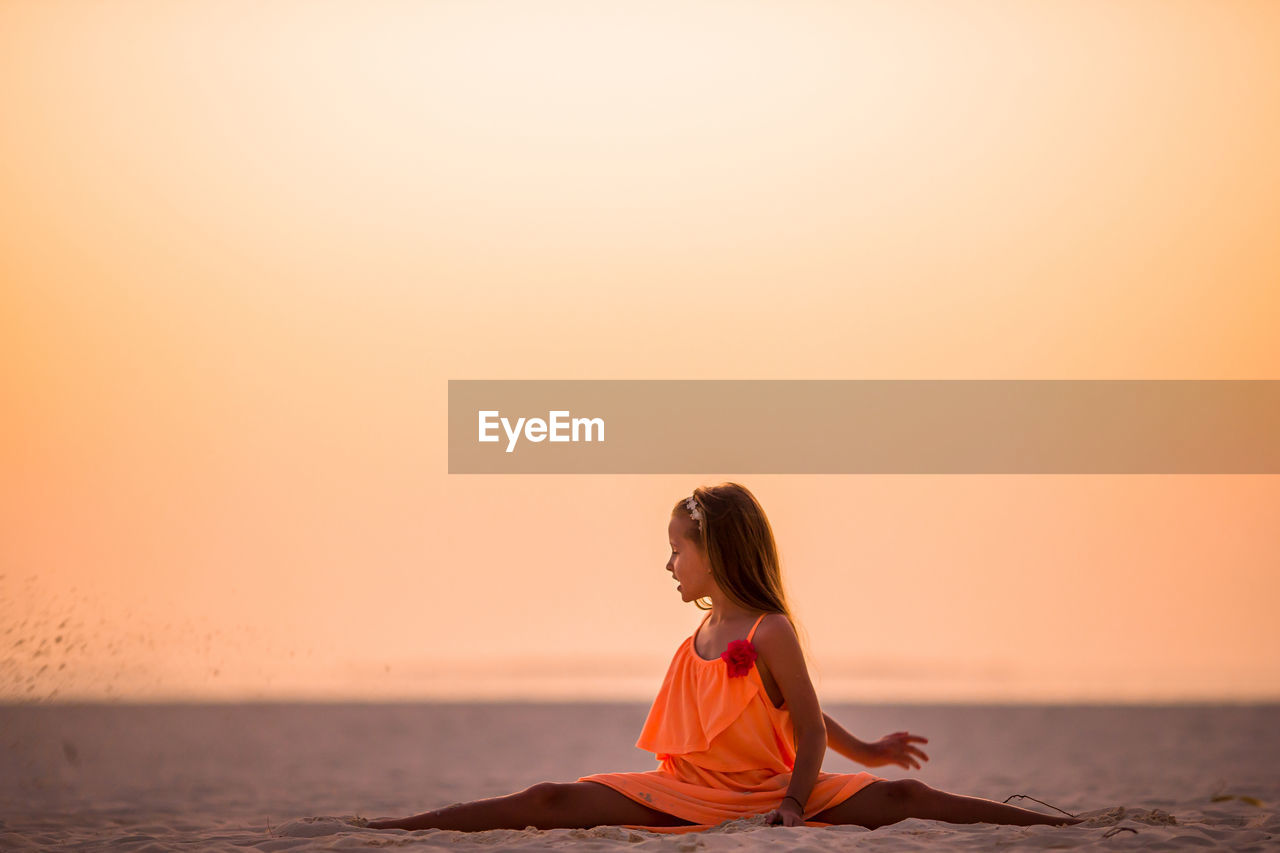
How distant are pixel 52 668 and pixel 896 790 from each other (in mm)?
13199

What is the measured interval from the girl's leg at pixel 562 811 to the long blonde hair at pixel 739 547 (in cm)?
66

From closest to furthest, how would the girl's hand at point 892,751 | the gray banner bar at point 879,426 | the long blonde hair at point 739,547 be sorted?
the long blonde hair at point 739,547, the girl's hand at point 892,751, the gray banner bar at point 879,426

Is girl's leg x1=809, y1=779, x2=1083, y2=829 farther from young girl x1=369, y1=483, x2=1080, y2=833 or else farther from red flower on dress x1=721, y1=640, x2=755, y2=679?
red flower on dress x1=721, y1=640, x2=755, y2=679

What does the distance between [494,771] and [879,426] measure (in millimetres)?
21216

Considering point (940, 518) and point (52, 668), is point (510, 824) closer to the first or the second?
point (52, 668)

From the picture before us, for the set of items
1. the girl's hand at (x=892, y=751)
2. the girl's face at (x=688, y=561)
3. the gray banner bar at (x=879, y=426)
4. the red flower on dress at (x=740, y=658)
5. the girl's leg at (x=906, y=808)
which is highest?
the gray banner bar at (x=879, y=426)

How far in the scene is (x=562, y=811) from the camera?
11.4 feet

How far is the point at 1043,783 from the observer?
740 centimetres

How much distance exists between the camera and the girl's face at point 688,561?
3.59 metres

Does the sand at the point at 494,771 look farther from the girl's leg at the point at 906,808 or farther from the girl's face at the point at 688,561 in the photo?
the girl's face at the point at 688,561

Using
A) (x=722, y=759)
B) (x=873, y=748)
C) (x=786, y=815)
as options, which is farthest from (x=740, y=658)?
(x=873, y=748)

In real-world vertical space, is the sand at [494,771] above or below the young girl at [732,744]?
below

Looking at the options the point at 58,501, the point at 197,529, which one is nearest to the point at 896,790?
the point at 58,501

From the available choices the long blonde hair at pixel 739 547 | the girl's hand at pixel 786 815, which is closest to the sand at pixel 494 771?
the girl's hand at pixel 786 815
